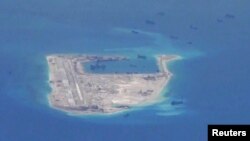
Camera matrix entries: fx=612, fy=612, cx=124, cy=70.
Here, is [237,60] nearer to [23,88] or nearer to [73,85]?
[73,85]

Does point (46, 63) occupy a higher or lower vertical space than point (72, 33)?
lower

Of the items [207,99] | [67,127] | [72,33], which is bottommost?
[67,127]

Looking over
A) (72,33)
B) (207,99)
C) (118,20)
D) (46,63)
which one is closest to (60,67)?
(46,63)

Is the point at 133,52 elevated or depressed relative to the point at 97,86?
elevated
